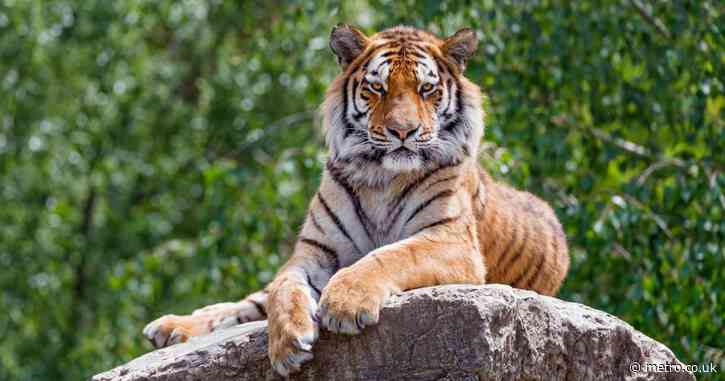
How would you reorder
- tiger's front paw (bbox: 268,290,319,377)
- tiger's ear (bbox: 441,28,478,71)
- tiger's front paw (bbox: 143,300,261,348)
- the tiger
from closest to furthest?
1. tiger's front paw (bbox: 268,290,319,377)
2. the tiger
3. tiger's ear (bbox: 441,28,478,71)
4. tiger's front paw (bbox: 143,300,261,348)

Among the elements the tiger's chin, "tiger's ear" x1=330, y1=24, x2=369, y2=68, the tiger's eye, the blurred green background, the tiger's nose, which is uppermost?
"tiger's ear" x1=330, y1=24, x2=369, y2=68

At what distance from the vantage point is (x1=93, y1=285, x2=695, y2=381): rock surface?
3.70m

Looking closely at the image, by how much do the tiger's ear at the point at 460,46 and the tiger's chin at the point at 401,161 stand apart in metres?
0.58

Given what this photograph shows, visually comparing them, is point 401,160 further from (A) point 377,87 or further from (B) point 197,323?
(B) point 197,323

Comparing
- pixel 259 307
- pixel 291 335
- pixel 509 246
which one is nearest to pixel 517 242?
pixel 509 246

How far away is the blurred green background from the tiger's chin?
1743 mm

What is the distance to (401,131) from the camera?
14.0ft

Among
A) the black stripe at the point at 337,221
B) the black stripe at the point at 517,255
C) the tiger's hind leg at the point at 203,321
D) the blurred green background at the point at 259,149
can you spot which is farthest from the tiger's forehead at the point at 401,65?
the blurred green background at the point at 259,149

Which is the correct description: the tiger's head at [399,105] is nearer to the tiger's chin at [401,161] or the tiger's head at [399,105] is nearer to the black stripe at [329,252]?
the tiger's chin at [401,161]

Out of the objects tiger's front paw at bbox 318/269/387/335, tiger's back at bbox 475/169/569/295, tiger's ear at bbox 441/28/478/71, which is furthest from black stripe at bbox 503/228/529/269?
tiger's front paw at bbox 318/269/387/335

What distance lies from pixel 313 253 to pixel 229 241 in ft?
10.6

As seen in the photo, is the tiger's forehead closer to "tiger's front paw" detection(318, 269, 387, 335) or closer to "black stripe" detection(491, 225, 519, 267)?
"black stripe" detection(491, 225, 519, 267)

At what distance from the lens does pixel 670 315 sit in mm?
6270

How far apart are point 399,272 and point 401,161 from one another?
0.54 m
